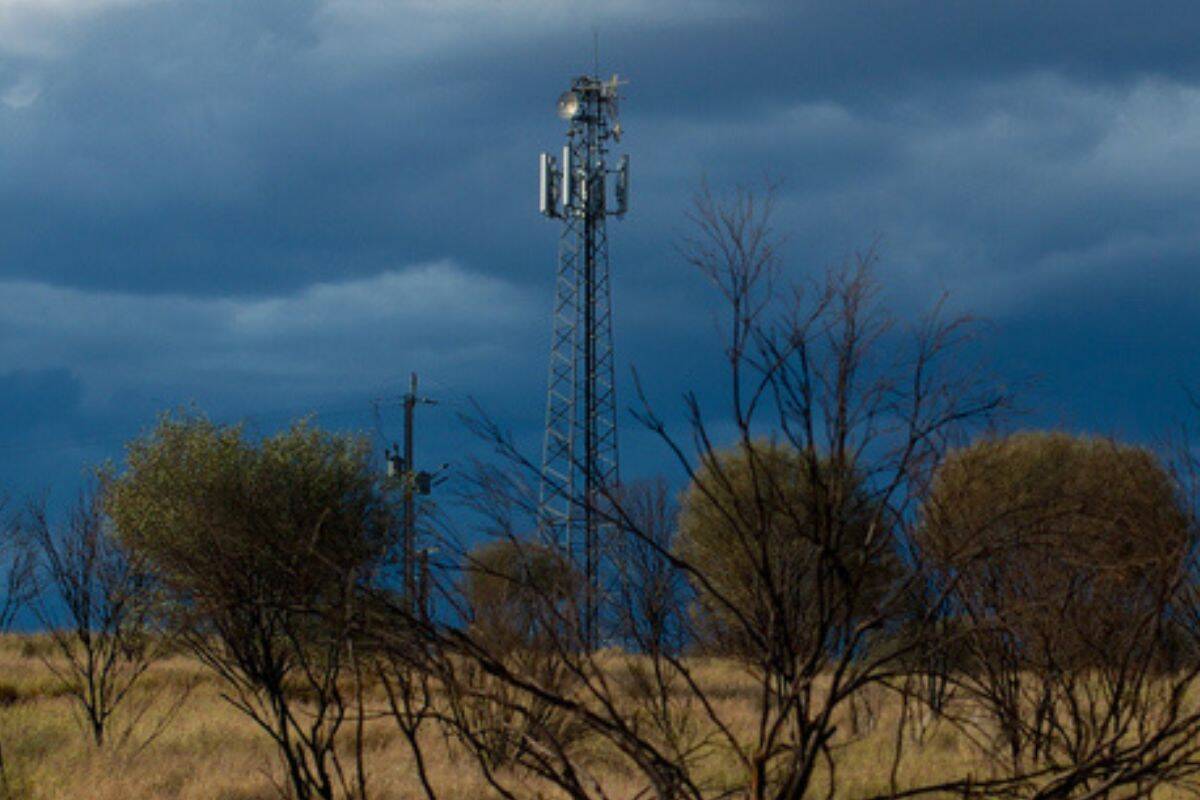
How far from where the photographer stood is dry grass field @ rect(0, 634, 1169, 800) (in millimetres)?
11688

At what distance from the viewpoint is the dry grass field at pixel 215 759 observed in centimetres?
1169

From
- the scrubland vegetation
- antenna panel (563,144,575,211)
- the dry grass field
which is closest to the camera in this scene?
the scrubland vegetation

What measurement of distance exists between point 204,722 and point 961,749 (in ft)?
31.9

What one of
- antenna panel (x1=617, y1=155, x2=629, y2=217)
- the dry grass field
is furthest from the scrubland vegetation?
antenna panel (x1=617, y1=155, x2=629, y2=217)

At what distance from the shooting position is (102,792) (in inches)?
454

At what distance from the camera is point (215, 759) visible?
44.9 ft

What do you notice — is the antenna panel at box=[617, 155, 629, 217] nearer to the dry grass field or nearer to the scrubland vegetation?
the scrubland vegetation

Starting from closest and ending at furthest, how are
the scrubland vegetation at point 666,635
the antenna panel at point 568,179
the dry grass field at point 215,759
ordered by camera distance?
the scrubland vegetation at point 666,635 < the dry grass field at point 215,759 < the antenna panel at point 568,179

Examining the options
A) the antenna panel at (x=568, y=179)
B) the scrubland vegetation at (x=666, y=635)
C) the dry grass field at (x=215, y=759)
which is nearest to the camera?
the scrubland vegetation at (x=666, y=635)

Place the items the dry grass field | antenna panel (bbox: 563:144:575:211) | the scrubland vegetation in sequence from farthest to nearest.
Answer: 1. antenna panel (bbox: 563:144:575:211)
2. the dry grass field
3. the scrubland vegetation

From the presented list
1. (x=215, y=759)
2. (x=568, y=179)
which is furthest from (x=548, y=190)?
(x=215, y=759)

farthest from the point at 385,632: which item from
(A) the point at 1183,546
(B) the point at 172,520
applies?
(B) the point at 172,520

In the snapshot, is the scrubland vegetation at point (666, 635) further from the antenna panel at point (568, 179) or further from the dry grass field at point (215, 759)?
the antenna panel at point (568, 179)

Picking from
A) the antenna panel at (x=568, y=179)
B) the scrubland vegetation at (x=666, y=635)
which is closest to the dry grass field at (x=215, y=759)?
the scrubland vegetation at (x=666, y=635)
